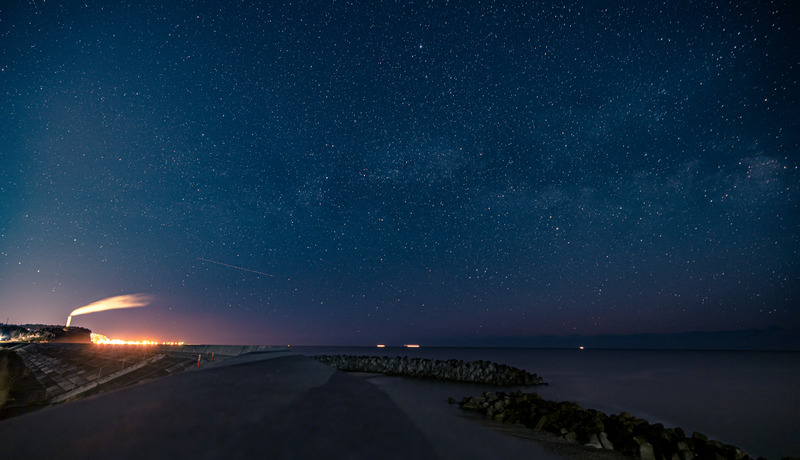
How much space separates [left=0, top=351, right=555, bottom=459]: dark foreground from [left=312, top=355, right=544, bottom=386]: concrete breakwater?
19.6m

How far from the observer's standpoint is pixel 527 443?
10.3m

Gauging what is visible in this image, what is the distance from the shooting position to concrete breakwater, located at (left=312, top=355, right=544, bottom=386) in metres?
29.7

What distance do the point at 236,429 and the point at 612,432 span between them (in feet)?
36.8

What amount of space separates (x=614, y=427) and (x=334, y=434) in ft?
31.9

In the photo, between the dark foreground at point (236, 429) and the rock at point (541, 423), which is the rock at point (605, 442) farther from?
the dark foreground at point (236, 429)

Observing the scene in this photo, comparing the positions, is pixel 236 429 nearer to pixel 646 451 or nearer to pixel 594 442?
pixel 594 442

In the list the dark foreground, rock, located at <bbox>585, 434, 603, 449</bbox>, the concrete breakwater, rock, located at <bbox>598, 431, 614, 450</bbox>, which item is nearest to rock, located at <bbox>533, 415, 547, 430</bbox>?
rock, located at <bbox>585, 434, 603, 449</bbox>

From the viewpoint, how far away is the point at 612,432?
11.3 meters

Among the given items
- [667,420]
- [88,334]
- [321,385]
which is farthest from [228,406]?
[88,334]

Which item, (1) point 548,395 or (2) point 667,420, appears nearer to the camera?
(2) point 667,420

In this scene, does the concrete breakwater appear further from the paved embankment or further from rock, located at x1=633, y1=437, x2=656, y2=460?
rock, located at x1=633, y1=437, x2=656, y2=460

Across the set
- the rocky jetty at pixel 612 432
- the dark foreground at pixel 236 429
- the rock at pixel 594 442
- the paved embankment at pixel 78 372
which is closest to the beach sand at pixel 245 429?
the dark foreground at pixel 236 429

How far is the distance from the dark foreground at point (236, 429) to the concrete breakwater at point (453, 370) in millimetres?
19559

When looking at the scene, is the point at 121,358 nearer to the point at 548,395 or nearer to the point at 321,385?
the point at 321,385
